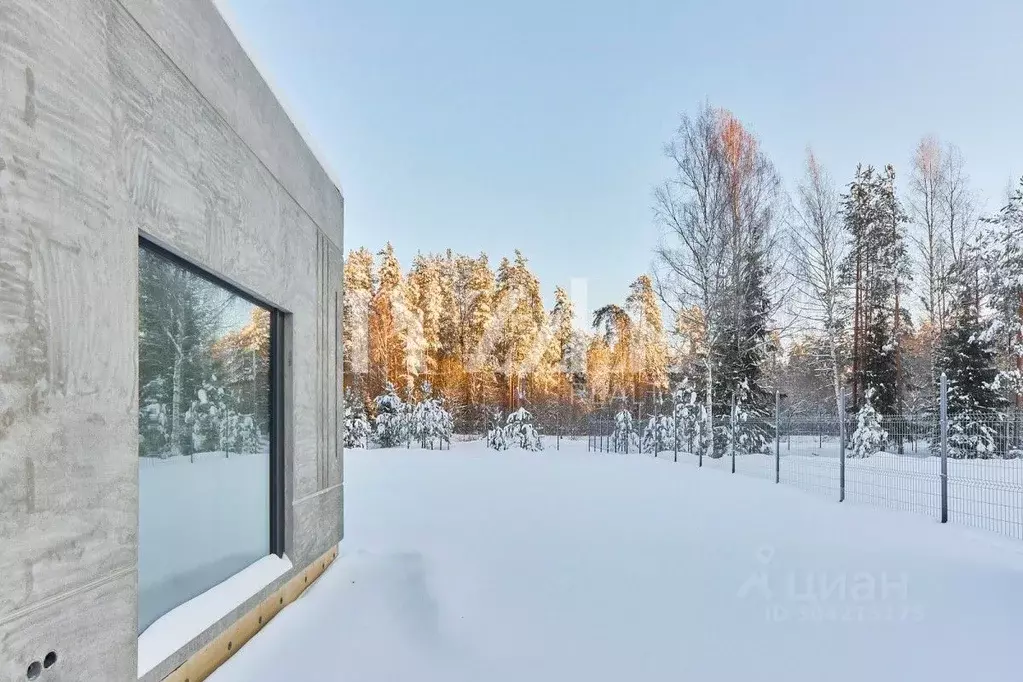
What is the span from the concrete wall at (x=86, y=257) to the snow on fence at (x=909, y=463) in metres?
6.52

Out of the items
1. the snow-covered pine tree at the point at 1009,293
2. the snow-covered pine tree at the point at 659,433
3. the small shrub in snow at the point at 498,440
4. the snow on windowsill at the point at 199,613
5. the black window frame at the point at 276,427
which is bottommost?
the small shrub in snow at the point at 498,440

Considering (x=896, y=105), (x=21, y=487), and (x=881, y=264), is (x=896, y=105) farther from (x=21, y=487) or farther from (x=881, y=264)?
(x=21, y=487)

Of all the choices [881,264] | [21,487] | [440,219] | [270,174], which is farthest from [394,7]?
[440,219]

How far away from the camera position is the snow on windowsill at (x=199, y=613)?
2180mm

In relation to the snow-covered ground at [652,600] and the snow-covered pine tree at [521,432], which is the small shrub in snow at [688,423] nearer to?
the snow-covered pine tree at [521,432]

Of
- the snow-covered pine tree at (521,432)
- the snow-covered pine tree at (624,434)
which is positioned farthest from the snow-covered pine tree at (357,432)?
the snow-covered pine tree at (624,434)

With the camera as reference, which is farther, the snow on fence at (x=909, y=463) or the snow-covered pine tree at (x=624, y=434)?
the snow-covered pine tree at (x=624, y=434)

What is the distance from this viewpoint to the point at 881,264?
1744 cm

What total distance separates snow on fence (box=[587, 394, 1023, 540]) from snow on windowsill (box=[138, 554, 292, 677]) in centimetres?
597

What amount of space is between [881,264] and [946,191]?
2.33 metres

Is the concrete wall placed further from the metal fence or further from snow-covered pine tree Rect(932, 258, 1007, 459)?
snow-covered pine tree Rect(932, 258, 1007, 459)

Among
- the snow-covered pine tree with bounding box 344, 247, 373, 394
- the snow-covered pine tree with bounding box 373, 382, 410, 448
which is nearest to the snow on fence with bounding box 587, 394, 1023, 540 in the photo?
the snow-covered pine tree with bounding box 373, 382, 410, 448

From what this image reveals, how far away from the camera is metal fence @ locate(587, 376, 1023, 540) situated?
6.27 m

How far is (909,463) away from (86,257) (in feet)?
28.4
